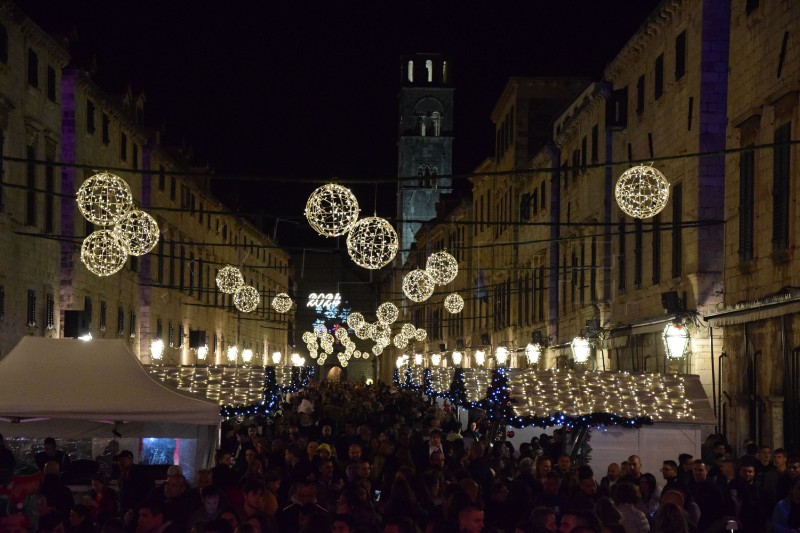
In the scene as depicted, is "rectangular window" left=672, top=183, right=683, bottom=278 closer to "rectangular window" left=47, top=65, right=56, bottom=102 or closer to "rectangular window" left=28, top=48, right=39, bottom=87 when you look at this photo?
"rectangular window" left=28, top=48, right=39, bottom=87

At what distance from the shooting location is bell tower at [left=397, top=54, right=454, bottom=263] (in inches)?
3861

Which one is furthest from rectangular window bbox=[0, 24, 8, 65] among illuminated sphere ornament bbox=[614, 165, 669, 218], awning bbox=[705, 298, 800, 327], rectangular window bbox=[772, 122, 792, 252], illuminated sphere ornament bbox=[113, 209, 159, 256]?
rectangular window bbox=[772, 122, 792, 252]

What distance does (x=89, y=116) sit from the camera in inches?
1452

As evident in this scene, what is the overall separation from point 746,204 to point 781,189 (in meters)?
1.90

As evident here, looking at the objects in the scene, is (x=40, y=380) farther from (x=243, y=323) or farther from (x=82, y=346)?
(x=243, y=323)

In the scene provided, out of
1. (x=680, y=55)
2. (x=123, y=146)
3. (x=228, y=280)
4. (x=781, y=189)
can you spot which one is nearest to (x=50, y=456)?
(x=781, y=189)

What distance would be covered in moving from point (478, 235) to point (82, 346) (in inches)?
1879

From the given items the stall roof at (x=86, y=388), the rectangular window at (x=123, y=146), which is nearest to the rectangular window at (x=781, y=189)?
the stall roof at (x=86, y=388)

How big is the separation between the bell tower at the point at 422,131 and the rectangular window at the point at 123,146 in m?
54.5

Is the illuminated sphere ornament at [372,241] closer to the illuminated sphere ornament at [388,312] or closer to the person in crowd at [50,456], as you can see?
the person in crowd at [50,456]

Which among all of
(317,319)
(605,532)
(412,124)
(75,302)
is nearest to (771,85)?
(605,532)

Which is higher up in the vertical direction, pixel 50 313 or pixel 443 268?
pixel 443 268

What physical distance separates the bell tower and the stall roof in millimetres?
82139

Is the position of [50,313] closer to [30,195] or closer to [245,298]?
[30,195]
